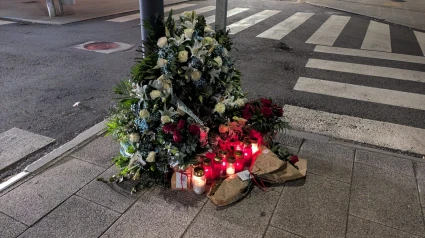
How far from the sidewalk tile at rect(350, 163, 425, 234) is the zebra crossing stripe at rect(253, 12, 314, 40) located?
7.27 m

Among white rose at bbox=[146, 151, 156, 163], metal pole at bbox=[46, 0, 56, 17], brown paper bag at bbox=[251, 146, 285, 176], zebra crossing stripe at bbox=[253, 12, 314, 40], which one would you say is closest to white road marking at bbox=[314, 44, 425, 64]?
zebra crossing stripe at bbox=[253, 12, 314, 40]

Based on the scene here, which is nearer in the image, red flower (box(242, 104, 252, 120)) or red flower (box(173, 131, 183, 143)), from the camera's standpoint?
red flower (box(173, 131, 183, 143))

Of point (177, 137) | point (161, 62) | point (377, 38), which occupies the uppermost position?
point (161, 62)

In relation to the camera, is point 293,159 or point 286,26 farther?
point 286,26

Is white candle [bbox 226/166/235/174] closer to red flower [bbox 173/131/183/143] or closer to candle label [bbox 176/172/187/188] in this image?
candle label [bbox 176/172/187/188]

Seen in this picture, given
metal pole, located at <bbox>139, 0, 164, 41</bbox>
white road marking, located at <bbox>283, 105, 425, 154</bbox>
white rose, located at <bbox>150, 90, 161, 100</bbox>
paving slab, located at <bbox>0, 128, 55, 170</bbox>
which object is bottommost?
white road marking, located at <bbox>283, 105, 425, 154</bbox>

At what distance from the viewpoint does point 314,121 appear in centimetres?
525

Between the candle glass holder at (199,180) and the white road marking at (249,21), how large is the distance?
831 cm

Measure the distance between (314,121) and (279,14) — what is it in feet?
33.5

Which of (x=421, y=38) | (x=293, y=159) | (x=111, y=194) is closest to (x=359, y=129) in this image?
(x=293, y=159)

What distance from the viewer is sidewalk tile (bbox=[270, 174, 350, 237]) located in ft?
9.78

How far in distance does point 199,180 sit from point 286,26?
32.6 ft

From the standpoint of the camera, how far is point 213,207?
3209mm

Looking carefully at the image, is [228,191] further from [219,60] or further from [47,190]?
[47,190]
